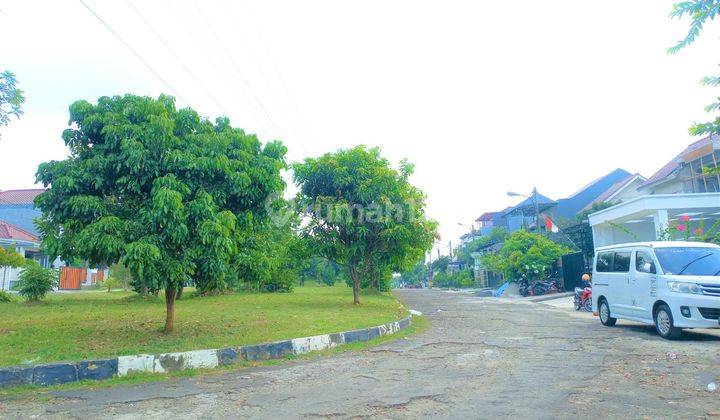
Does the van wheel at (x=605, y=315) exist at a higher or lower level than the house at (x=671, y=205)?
lower

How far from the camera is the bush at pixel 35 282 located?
15781mm

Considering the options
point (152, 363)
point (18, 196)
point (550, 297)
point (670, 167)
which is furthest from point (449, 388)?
point (18, 196)

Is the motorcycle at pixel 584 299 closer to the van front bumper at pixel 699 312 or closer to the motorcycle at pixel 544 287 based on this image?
the van front bumper at pixel 699 312

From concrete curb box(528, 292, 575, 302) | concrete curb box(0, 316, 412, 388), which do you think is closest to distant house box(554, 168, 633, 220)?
concrete curb box(528, 292, 575, 302)

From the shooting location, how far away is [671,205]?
19.0 metres

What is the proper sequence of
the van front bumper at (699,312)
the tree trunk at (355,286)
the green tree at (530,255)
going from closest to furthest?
the van front bumper at (699,312)
the tree trunk at (355,286)
the green tree at (530,255)

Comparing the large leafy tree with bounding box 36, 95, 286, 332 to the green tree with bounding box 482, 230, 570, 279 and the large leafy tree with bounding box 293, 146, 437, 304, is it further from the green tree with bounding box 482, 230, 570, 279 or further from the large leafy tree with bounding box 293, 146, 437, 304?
the green tree with bounding box 482, 230, 570, 279

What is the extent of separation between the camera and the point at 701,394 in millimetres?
5168

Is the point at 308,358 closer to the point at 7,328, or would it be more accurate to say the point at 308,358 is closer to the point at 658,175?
the point at 7,328

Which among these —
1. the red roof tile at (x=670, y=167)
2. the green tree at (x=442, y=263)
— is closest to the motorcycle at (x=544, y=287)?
the red roof tile at (x=670, y=167)

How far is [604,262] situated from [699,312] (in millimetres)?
3368

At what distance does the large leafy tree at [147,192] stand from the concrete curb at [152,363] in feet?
4.17

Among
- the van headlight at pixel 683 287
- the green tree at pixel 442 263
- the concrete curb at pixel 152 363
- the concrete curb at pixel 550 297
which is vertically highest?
the green tree at pixel 442 263

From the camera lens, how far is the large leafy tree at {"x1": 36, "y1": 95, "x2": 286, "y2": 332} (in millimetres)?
7469
